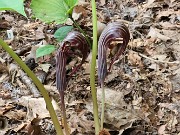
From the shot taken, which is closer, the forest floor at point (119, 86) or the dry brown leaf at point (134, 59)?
the forest floor at point (119, 86)

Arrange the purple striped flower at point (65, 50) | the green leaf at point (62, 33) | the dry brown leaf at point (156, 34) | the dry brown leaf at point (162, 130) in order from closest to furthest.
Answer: the purple striped flower at point (65, 50), the dry brown leaf at point (162, 130), the green leaf at point (62, 33), the dry brown leaf at point (156, 34)

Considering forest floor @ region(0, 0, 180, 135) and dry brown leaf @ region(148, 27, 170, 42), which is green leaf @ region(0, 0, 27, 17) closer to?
forest floor @ region(0, 0, 180, 135)

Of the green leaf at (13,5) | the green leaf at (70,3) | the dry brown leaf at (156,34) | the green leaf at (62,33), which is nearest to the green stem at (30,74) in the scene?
the green leaf at (13,5)

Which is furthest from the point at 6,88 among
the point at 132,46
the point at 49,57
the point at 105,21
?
the point at 105,21

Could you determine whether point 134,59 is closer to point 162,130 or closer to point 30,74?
point 162,130

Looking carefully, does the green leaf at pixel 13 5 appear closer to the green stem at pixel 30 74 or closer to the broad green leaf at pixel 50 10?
the green stem at pixel 30 74

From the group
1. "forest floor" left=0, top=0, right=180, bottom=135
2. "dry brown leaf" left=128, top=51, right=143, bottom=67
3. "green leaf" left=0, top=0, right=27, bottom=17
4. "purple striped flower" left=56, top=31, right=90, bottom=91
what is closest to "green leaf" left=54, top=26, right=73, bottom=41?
"forest floor" left=0, top=0, right=180, bottom=135

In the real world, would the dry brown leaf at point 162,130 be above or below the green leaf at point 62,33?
below

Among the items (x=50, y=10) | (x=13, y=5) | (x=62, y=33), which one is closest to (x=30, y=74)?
(x=13, y=5)
